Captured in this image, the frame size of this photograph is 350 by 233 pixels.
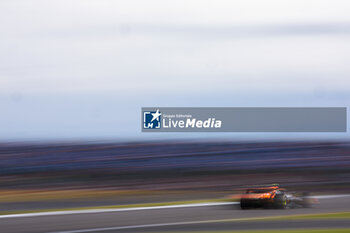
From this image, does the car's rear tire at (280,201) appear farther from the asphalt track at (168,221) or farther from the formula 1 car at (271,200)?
the asphalt track at (168,221)

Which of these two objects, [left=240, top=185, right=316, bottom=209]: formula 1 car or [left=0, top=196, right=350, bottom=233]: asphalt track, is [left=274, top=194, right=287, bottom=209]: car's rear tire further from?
[left=0, top=196, right=350, bottom=233]: asphalt track

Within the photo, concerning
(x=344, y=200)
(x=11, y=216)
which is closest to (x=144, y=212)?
(x=11, y=216)

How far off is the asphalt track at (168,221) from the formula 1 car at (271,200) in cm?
22

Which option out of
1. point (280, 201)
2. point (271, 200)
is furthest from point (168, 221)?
point (280, 201)

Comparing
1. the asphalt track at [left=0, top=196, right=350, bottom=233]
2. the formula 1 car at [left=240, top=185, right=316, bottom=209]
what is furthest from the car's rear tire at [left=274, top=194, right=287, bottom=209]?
the asphalt track at [left=0, top=196, right=350, bottom=233]

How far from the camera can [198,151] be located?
15352 mm

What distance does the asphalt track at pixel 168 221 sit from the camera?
357 inches

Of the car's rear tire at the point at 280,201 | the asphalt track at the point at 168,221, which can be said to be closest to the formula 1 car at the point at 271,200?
the car's rear tire at the point at 280,201

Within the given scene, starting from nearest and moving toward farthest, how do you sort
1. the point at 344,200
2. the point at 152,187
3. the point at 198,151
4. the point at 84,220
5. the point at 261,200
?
the point at 84,220, the point at 261,200, the point at 344,200, the point at 152,187, the point at 198,151

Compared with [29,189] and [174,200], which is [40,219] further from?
[174,200]

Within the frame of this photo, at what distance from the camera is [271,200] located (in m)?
11.0

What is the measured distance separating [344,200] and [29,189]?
32.8 ft

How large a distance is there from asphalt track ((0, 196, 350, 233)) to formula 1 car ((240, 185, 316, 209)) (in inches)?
8.5

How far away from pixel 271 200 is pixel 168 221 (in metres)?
2.90
